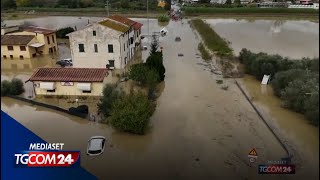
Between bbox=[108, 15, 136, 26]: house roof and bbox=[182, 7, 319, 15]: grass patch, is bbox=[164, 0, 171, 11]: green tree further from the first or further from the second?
bbox=[108, 15, 136, 26]: house roof

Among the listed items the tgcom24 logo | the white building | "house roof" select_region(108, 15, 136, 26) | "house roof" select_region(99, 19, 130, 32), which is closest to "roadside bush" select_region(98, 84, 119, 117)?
the tgcom24 logo

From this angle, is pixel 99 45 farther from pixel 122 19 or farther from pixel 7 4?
pixel 7 4

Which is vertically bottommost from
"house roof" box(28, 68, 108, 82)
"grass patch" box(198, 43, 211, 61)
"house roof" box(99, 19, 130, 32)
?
"grass patch" box(198, 43, 211, 61)

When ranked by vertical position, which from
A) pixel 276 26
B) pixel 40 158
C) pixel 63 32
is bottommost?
pixel 40 158

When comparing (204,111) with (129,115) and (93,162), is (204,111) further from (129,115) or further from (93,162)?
(93,162)

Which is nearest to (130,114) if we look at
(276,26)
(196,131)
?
(196,131)
